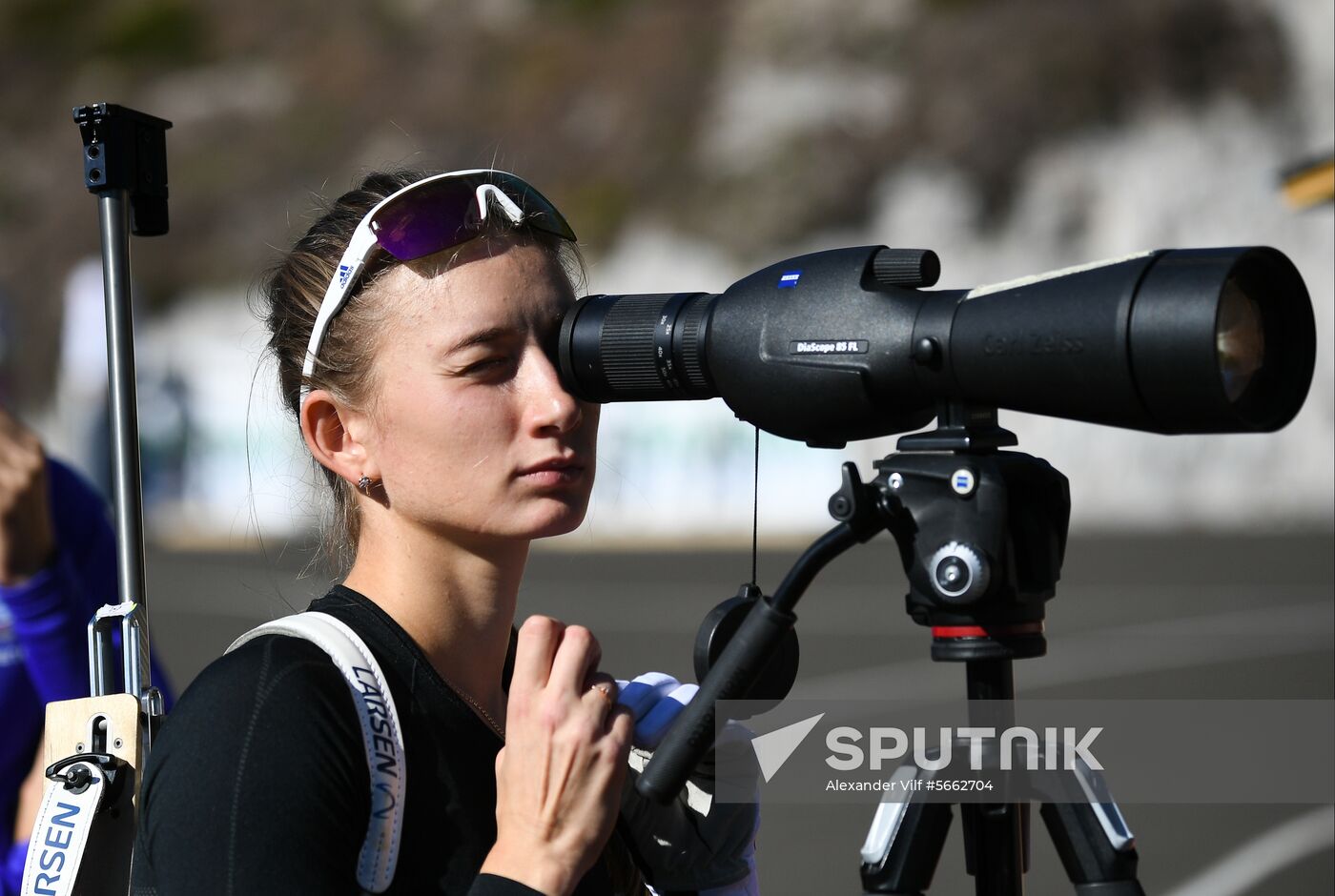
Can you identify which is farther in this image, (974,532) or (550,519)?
(550,519)

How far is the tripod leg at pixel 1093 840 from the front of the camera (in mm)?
1689

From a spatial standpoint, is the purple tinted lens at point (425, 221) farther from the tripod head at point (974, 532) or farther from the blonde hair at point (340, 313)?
the tripod head at point (974, 532)

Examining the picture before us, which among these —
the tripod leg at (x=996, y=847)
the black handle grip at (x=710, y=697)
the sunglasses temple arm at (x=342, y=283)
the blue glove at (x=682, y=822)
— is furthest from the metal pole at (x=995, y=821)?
the sunglasses temple arm at (x=342, y=283)

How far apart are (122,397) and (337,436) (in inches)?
17.3

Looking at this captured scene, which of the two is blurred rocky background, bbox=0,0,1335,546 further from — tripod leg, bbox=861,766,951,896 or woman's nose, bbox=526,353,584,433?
tripod leg, bbox=861,766,951,896

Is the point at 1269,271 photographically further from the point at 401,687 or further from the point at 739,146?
the point at 739,146

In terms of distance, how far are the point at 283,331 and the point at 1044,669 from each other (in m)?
7.85

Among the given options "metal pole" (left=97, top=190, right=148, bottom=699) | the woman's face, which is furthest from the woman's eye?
"metal pole" (left=97, top=190, right=148, bottom=699)

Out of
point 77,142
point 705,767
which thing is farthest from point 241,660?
point 77,142

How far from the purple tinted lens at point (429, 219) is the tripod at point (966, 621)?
684mm

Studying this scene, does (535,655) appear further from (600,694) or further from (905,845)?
Answer: (905,845)

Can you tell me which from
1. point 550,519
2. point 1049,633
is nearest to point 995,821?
point 550,519

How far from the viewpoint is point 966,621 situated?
66.2 inches

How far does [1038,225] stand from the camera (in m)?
A: 21.9
